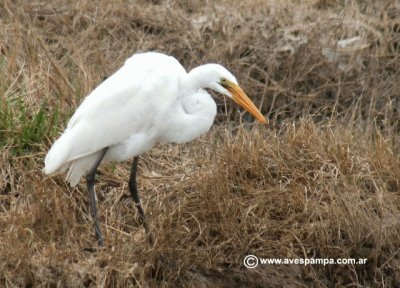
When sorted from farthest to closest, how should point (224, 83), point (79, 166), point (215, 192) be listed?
point (215, 192)
point (79, 166)
point (224, 83)

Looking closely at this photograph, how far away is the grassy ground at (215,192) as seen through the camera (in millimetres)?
4852

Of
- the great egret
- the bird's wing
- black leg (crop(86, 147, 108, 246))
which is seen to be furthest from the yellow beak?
black leg (crop(86, 147, 108, 246))

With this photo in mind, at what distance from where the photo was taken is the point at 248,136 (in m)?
5.71

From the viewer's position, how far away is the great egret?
4.85m

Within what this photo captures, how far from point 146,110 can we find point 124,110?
0.36 feet

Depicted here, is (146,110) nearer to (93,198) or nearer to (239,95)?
(239,95)

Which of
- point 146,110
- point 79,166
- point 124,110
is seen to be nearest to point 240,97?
point 146,110

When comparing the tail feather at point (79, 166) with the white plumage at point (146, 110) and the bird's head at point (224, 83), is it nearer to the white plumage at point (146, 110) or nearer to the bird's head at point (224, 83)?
the white plumage at point (146, 110)

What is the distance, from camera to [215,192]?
5.34m

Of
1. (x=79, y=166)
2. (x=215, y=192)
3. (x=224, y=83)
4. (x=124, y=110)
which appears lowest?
(x=215, y=192)

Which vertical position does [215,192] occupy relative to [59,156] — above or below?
below

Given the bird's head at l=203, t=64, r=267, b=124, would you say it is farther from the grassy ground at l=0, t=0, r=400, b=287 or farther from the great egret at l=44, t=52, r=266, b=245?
the grassy ground at l=0, t=0, r=400, b=287

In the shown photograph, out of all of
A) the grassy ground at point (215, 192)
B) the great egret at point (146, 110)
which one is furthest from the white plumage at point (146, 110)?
the grassy ground at point (215, 192)

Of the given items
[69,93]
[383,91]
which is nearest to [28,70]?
[69,93]
